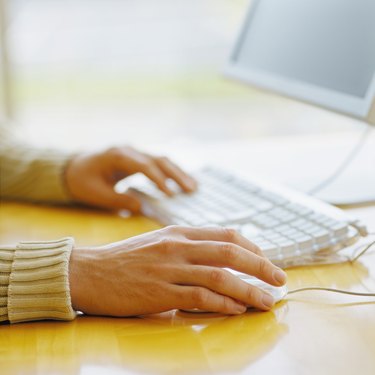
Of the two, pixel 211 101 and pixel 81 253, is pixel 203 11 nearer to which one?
pixel 211 101

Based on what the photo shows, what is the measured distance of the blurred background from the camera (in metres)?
3.91

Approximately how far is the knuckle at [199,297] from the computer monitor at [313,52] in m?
0.37

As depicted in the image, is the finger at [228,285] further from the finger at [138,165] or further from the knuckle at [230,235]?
the finger at [138,165]

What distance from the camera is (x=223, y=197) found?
1.10 metres

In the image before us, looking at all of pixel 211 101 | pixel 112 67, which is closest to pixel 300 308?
pixel 211 101

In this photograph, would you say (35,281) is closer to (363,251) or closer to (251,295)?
(251,295)

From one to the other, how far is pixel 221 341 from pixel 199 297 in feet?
0.21

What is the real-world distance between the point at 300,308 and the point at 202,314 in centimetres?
10

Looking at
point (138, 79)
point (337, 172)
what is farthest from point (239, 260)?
point (138, 79)

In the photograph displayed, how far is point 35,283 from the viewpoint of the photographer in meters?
0.78

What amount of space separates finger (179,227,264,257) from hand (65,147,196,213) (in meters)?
0.34

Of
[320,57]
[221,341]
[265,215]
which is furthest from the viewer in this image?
[320,57]

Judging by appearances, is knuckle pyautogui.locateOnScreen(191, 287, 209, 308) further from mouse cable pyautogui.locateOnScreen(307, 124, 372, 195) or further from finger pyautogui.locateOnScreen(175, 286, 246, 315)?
mouse cable pyautogui.locateOnScreen(307, 124, 372, 195)

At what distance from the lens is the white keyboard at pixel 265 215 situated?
2.86ft
